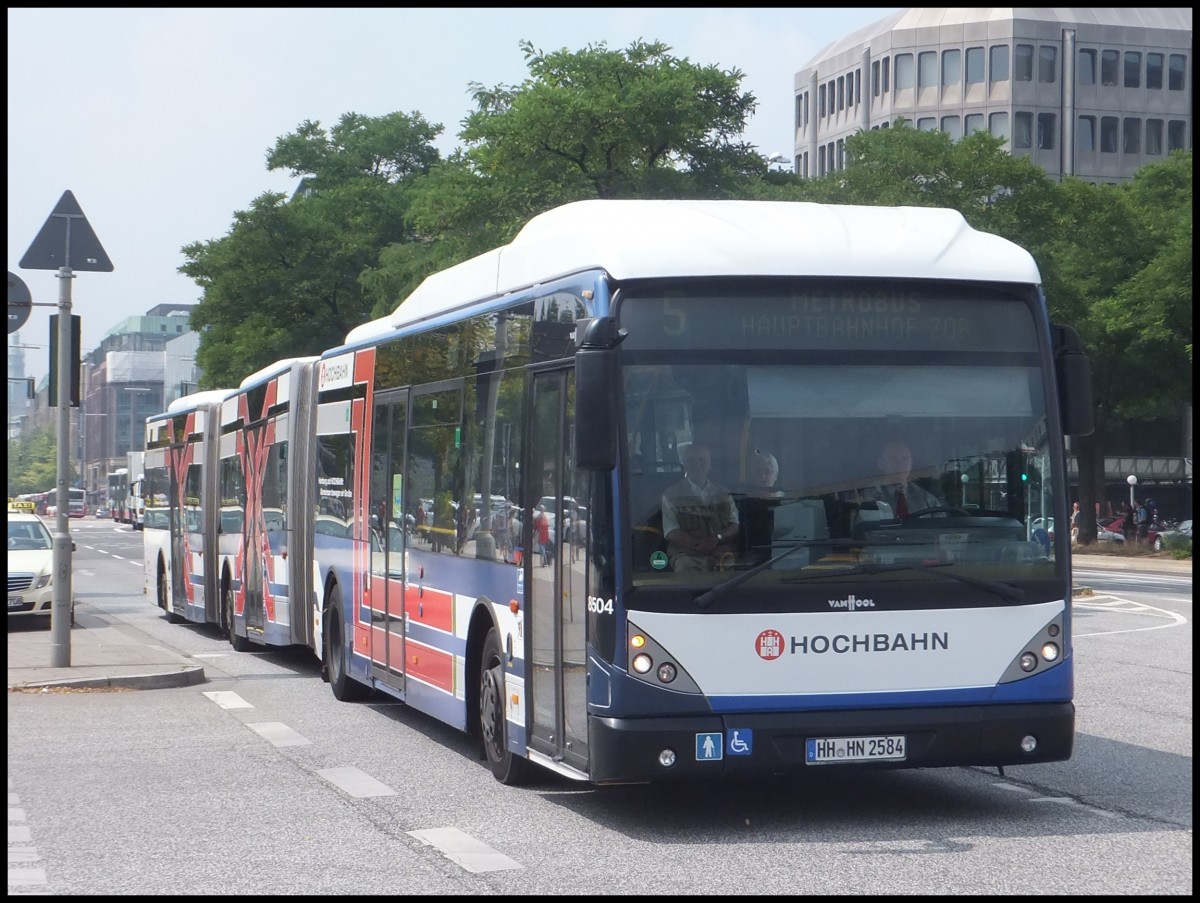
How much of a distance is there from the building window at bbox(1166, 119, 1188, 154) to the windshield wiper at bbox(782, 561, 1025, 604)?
90215 millimetres

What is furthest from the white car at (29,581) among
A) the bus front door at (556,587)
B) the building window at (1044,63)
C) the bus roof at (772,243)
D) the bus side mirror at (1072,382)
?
the building window at (1044,63)

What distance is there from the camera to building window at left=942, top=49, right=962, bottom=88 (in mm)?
91875

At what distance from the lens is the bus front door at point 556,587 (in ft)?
29.2

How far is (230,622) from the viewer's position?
839 inches

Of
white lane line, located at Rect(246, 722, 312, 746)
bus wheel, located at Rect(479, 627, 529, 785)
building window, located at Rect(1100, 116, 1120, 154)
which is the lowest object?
white lane line, located at Rect(246, 722, 312, 746)

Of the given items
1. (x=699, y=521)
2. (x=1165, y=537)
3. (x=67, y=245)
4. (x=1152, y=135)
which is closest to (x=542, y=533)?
(x=699, y=521)

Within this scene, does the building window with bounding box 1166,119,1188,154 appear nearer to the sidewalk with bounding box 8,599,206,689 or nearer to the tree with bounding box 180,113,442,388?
the tree with bounding box 180,113,442,388

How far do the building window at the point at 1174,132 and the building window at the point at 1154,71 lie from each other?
1.90 meters

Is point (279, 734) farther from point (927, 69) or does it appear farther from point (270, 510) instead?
point (927, 69)

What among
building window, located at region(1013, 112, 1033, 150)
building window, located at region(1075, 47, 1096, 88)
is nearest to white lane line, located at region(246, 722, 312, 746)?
building window, located at region(1013, 112, 1033, 150)

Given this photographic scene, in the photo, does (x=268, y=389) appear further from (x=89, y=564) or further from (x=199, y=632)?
(x=89, y=564)

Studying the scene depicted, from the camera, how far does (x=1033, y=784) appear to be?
33.3 feet

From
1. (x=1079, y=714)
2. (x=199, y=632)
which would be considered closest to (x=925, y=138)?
(x=199, y=632)

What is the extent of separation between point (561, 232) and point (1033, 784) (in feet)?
13.1
